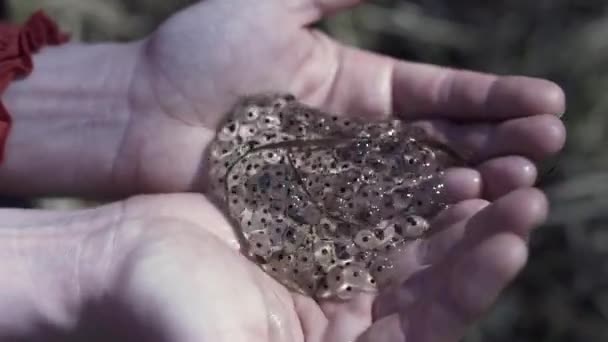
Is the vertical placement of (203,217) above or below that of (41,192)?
above

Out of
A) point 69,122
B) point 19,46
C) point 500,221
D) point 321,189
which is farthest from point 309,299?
point 19,46

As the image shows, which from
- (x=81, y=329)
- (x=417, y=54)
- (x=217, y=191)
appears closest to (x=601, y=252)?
(x=417, y=54)

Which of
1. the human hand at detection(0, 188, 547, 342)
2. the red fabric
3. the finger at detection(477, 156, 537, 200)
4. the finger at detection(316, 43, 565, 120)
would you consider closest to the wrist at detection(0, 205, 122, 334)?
the human hand at detection(0, 188, 547, 342)

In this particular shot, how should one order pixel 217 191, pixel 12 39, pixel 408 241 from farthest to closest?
pixel 12 39 < pixel 217 191 < pixel 408 241

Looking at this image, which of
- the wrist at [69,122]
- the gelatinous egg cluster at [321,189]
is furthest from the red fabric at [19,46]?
the gelatinous egg cluster at [321,189]

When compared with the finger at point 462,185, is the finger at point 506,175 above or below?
above

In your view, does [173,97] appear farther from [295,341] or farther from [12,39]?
[295,341]

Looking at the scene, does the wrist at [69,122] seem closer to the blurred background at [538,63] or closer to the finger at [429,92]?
the blurred background at [538,63]
